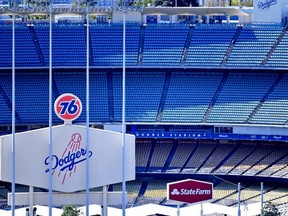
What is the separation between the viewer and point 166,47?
51062 millimetres

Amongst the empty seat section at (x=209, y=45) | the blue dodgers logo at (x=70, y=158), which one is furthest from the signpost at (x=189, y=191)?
the empty seat section at (x=209, y=45)

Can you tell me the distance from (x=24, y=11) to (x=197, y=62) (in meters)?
8.45

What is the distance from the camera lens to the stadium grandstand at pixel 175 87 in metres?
45.8

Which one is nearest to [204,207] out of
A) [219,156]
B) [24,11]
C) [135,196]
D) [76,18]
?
[135,196]

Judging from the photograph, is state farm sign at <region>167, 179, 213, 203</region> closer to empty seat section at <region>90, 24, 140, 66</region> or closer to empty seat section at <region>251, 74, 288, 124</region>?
empty seat section at <region>251, 74, 288, 124</region>

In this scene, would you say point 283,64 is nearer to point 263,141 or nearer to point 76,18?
point 263,141

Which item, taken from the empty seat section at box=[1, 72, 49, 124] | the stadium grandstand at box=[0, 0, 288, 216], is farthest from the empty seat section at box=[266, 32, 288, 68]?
the empty seat section at box=[1, 72, 49, 124]

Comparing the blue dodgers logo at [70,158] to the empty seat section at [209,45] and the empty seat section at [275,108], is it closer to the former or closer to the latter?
the empty seat section at [275,108]

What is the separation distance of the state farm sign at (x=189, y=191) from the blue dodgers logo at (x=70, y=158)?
11.1 feet

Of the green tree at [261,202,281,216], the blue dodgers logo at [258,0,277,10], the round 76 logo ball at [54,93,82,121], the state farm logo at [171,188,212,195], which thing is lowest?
the green tree at [261,202,281,216]

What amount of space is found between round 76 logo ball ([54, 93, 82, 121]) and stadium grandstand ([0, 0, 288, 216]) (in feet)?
35.0

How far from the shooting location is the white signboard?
32.8 metres

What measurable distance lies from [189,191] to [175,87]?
49.9ft

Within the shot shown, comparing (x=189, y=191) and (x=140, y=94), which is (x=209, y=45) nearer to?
(x=140, y=94)
